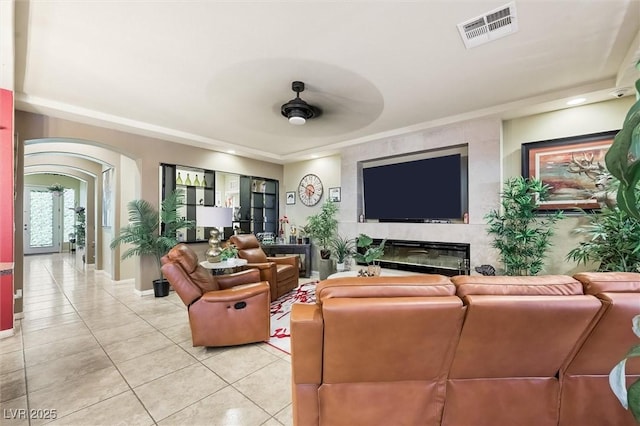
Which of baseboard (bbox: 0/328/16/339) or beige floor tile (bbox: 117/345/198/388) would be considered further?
baseboard (bbox: 0/328/16/339)

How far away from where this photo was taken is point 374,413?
142 centimetres

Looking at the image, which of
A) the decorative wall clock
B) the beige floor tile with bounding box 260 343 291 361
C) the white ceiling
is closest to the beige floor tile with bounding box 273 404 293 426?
the beige floor tile with bounding box 260 343 291 361

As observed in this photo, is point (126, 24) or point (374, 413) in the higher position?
point (126, 24)

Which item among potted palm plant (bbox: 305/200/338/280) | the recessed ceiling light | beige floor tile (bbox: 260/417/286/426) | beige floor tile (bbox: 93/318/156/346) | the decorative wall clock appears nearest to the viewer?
beige floor tile (bbox: 260/417/286/426)

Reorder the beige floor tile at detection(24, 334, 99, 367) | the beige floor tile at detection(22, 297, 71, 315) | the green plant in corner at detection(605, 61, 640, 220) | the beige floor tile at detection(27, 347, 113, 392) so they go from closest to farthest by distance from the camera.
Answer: the green plant in corner at detection(605, 61, 640, 220) → the beige floor tile at detection(27, 347, 113, 392) → the beige floor tile at detection(24, 334, 99, 367) → the beige floor tile at detection(22, 297, 71, 315)

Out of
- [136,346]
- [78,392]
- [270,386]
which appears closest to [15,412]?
[78,392]

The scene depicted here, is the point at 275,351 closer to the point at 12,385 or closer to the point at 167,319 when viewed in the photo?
the point at 167,319

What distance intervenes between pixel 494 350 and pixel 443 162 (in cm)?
354

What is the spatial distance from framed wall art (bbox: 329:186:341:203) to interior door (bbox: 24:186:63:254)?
11.1 metres

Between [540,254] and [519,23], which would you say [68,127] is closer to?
[519,23]

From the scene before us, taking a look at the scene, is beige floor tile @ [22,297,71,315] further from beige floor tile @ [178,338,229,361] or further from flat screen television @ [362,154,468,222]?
flat screen television @ [362,154,468,222]

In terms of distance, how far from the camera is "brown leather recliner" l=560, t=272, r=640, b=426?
1.26m

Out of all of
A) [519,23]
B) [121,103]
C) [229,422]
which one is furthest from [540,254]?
[121,103]

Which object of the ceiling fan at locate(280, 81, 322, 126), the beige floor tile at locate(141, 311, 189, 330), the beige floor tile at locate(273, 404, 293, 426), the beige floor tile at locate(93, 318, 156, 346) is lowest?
the beige floor tile at locate(141, 311, 189, 330)
